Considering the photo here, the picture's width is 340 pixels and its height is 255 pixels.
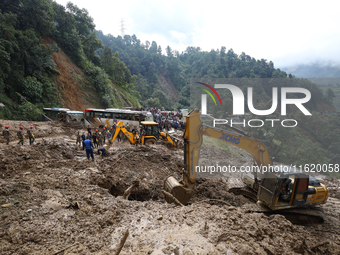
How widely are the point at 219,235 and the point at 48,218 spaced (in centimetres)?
374

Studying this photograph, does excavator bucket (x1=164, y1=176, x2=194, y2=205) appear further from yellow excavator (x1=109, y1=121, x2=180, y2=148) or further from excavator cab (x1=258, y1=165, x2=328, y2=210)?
yellow excavator (x1=109, y1=121, x2=180, y2=148)

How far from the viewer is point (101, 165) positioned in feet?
28.5

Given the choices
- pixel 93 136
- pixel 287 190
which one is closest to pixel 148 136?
pixel 93 136

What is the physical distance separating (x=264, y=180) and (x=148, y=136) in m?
10.5

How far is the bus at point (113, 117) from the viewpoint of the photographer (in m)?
20.4

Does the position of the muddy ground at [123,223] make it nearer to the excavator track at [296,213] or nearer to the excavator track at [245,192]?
the excavator track at [296,213]

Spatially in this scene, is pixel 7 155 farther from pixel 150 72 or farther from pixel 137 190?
pixel 150 72

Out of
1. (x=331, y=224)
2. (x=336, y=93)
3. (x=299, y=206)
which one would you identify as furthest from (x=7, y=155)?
(x=336, y=93)

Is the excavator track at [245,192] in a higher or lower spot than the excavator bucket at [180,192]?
lower

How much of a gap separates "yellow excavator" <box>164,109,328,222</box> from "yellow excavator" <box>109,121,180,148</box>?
9211mm

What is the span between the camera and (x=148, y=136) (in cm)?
1510

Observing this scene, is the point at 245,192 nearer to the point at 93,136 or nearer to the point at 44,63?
the point at 93,136

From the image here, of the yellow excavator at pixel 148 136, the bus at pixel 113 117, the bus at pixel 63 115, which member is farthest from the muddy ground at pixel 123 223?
the bus at pixel 63 115

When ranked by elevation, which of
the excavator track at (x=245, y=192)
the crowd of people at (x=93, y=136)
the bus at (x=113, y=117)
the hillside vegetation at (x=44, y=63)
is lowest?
the excavator track at (x=245, y=192)
